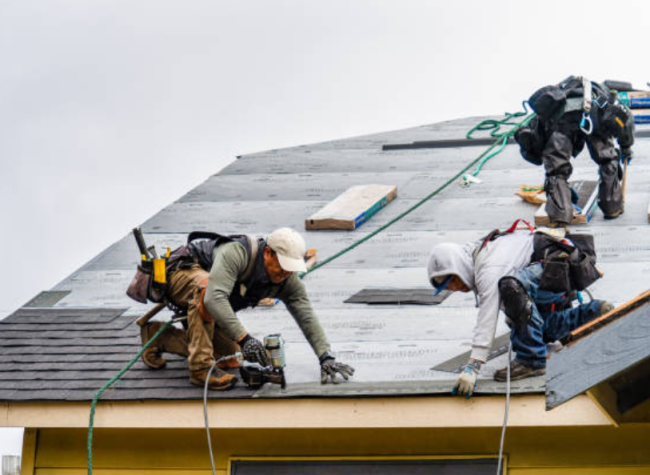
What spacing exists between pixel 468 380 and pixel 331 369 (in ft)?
2.94

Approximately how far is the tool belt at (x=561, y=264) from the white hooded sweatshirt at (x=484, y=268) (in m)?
0.09

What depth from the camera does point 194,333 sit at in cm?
592

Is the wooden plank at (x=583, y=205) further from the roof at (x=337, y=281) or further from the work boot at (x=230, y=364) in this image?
the work boot at (x=230, y=364)

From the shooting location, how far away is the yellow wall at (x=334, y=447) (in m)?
5.69

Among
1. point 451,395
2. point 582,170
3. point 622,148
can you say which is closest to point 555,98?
point 622,148

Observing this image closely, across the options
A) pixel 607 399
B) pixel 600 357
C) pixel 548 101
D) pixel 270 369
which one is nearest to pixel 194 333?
pixel 270 369

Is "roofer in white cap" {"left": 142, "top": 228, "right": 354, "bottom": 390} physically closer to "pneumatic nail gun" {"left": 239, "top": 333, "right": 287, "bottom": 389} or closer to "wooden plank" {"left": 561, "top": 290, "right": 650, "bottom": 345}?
"pneumatic nail gun" {"left": 239, "top": 333, "right": 287, "bottom": 389}

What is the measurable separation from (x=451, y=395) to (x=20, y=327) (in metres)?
3.58

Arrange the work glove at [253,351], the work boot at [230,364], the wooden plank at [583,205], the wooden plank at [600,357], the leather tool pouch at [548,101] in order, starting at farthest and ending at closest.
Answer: the wooden plank at [583,205], the leather tool pouch at [548,101], the work boot at [230,364], the work glove at [253,351], the wooden plank at [600,357]

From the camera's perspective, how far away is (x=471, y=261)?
549cm

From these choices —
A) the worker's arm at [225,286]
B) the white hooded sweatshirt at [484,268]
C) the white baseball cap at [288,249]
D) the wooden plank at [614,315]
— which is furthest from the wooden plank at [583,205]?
the wooden plank at [614,315]

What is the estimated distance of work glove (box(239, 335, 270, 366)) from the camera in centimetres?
562

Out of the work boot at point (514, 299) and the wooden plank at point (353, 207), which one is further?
the wooden plank at point (353, 207)

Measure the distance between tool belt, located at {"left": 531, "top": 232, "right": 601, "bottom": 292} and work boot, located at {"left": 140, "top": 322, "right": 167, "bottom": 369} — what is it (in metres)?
2.46
